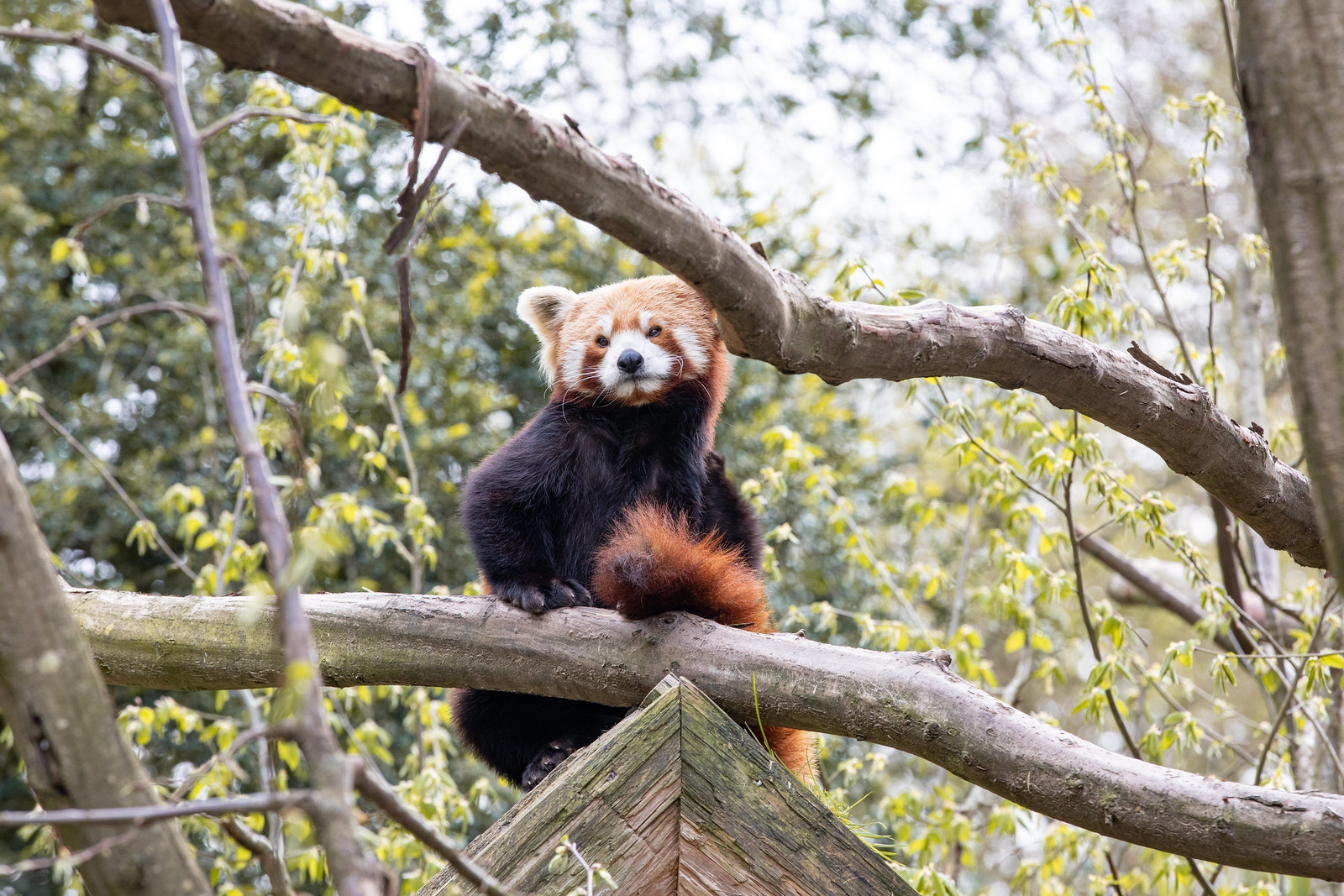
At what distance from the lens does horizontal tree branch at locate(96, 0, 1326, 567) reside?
45.8 inches

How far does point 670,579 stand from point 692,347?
4.30 feet

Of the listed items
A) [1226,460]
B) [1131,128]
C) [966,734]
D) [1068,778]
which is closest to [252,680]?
[966,734]

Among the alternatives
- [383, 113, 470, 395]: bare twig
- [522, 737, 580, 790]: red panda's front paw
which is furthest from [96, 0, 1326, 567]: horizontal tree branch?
[522, 737, 580, 790]: red panda's front paw

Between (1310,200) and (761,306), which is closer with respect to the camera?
(1310,200)

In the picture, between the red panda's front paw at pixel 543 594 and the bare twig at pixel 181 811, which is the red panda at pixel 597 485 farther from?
the bare twig at pixel 181 811

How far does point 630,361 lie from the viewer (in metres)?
3.02

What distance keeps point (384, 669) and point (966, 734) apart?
46.9 inches

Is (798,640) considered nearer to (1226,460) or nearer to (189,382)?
(1226,460)

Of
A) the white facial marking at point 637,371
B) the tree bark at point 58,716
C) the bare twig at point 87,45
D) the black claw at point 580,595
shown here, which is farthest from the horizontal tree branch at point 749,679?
the bare twig at point 87,45

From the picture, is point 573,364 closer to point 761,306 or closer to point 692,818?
point 761,306

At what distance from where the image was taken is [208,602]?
7.70ft

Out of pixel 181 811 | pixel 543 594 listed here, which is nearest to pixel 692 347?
pixel 543 594

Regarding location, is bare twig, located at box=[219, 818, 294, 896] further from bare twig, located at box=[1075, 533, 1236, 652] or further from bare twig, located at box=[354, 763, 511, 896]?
bare twig, located at box=[1075, 533, 1236, 652]

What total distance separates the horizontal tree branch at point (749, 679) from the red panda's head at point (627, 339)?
96 centimetres
